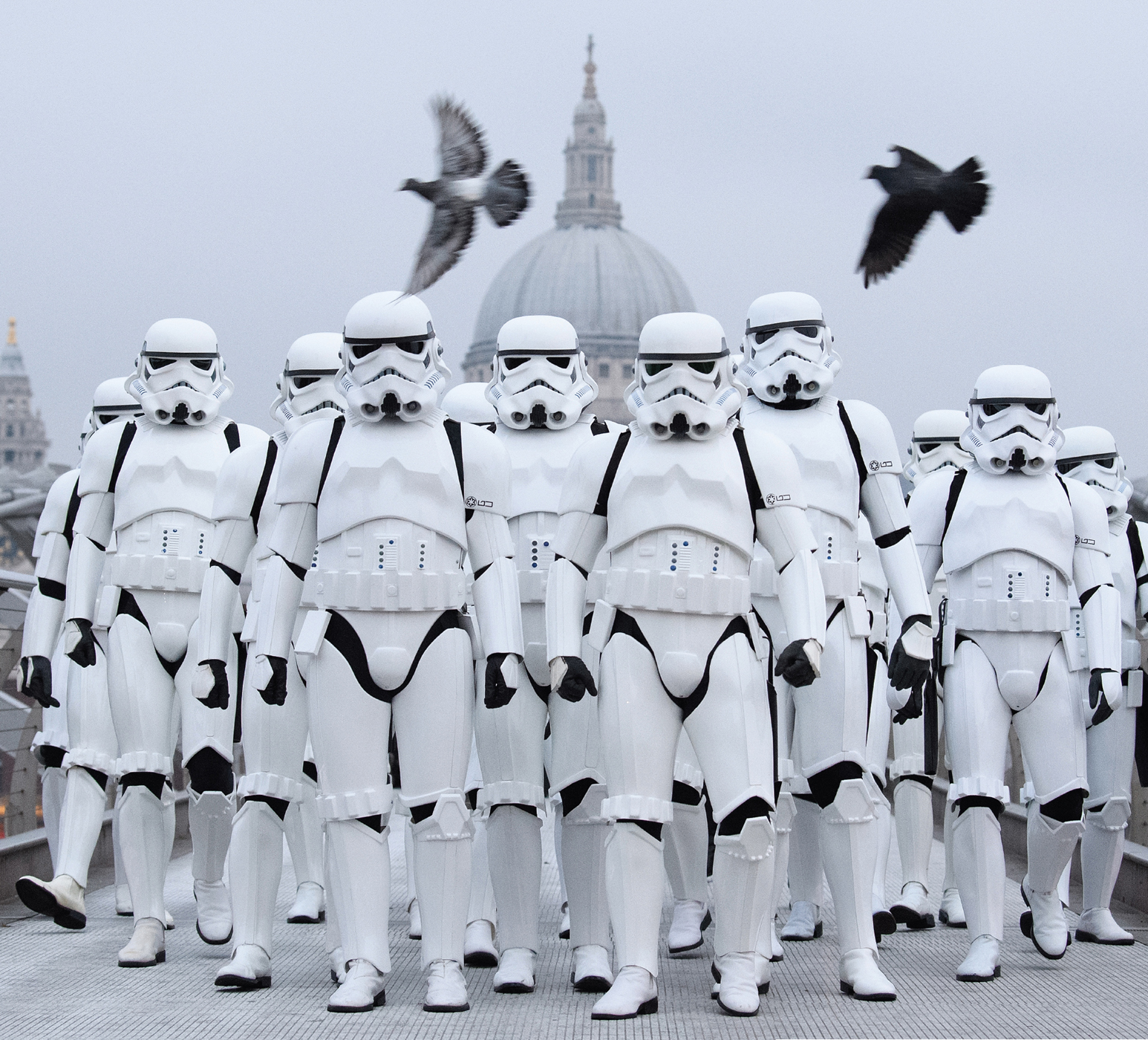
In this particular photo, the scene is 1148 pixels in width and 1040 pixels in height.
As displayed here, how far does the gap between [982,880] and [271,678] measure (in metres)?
2.81

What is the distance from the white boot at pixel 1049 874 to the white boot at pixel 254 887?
119 inches

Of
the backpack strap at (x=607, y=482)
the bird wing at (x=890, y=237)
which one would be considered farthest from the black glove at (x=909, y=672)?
the bird wing at (x=890, y=237)

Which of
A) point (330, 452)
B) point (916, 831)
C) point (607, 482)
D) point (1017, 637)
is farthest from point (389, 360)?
point (916, 831)

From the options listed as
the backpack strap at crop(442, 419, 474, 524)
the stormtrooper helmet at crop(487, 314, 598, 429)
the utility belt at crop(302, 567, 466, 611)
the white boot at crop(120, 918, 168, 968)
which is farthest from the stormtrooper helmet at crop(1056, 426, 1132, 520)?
the white boot at crop(120, 918, 168, 968)

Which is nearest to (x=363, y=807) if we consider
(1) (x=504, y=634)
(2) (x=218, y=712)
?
(1) (x=504, y=634)

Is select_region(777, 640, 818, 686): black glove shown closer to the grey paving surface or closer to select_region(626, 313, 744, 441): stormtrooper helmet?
select_region(626, 313, 744, 441): stormtrooper helmet

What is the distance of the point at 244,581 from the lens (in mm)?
9789

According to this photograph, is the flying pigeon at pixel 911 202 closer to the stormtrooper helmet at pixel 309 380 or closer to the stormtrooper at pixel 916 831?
the stormtrooper helmet at pixel 309 380

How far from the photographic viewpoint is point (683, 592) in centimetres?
698

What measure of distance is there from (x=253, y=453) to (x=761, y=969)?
2.66m

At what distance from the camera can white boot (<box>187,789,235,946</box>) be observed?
8281mm

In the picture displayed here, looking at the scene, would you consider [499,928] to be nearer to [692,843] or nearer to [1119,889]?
[692,843]

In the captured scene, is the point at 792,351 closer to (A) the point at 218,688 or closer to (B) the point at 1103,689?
(B) the point at 1103,689

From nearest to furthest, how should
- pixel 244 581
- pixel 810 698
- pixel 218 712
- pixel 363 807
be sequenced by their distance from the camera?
pixel 363 807 → pixel 810 698 → pixel 218 712 → pixel 244 581
